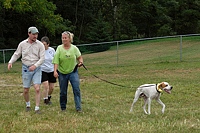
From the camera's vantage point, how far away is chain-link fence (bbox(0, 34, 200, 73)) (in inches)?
853

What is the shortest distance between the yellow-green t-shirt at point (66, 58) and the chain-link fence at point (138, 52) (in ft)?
44.2

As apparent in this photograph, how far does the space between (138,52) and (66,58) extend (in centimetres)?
1804

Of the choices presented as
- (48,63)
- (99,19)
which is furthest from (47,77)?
(99,19)

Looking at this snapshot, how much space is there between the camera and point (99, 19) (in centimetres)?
4066

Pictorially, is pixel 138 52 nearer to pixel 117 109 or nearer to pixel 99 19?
pixel 99 19

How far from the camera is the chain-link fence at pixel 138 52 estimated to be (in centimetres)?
2167

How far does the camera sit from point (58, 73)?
7.25m

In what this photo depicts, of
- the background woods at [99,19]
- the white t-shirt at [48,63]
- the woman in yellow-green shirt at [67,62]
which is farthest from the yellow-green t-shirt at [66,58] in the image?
the background woods at [99,19]

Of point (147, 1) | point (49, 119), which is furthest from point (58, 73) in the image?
point (147, 1)

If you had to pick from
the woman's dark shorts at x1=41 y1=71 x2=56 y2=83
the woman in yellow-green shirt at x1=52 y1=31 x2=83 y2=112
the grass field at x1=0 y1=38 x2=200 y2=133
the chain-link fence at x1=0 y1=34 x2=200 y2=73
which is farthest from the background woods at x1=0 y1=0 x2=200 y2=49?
the woman in yellow-green shirt at x1=52 y1=31 x2=83 y2=112

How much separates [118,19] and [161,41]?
2329cm

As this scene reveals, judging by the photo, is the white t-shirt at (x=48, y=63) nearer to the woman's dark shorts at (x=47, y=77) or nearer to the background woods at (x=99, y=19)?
the woman's dark shorts at (x=47, y=77)

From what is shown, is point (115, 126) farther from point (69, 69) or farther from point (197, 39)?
point (197, 39)

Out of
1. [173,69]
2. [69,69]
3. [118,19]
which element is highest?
[118,19]
